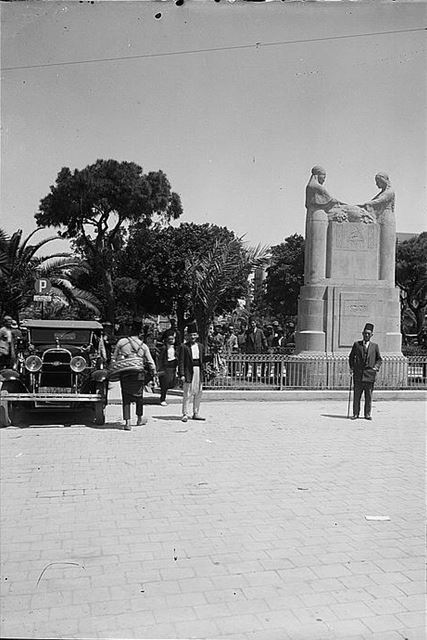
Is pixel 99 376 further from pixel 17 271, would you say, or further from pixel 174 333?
pixel 17 271

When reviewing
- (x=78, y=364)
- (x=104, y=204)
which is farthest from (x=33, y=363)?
(x=104, y=204)

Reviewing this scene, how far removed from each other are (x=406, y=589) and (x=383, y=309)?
1419 centimetres

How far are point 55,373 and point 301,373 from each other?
691 centimetres

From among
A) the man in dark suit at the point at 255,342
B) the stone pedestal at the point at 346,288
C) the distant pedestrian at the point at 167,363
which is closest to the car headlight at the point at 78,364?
the distant pedestrian at the point at 167,363

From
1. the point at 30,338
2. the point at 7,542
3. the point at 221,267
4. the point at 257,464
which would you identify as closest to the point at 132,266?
the point at 221,267

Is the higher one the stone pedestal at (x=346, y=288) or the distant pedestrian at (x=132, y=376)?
the stone pedestal at (x=346, y=288)

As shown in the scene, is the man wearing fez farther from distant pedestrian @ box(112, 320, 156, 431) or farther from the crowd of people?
distant pedestrian @ box(112, 320, 156, 431)

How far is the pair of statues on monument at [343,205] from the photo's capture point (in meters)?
18.2

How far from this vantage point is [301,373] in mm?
16047

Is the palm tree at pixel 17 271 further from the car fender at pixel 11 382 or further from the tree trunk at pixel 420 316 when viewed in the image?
the tree trunk at pixel 420 316

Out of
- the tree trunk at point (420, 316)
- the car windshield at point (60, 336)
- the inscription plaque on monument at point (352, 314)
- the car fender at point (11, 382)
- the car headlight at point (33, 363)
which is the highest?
the tree trunk at point (420, 316)

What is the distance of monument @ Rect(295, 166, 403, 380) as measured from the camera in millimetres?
17656

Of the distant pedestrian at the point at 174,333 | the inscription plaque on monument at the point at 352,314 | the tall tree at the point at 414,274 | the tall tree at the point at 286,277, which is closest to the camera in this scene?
the distant pedestrian at the point at 174,333

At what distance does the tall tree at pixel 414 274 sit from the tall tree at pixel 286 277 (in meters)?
7.22
